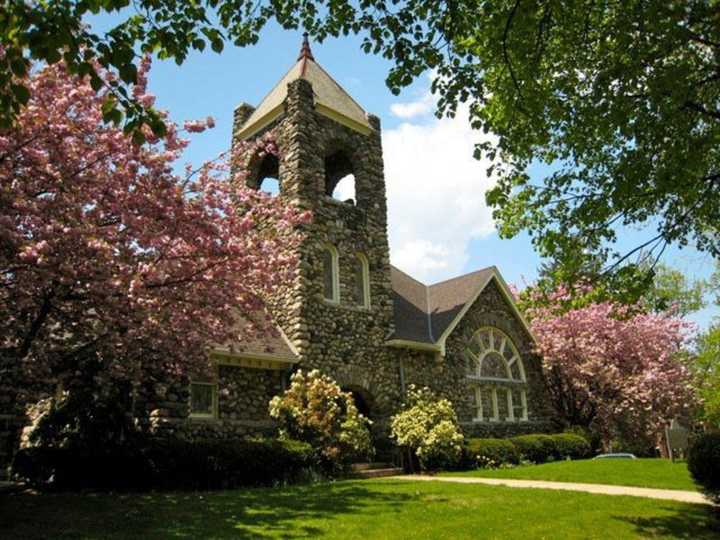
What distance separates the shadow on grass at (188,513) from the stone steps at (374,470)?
14.5 feet

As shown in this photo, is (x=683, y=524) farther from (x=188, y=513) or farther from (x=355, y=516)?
(x=188, y=513)

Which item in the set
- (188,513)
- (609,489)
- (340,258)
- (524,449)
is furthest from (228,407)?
(524,449)

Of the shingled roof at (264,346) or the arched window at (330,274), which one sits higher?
the arched window at (330,274)

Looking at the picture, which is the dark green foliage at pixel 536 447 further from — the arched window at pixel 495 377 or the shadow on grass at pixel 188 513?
the shadow on grass at pixel 188 513

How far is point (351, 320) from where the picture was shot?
62.7 feet

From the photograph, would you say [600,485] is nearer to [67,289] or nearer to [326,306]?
[326,306]

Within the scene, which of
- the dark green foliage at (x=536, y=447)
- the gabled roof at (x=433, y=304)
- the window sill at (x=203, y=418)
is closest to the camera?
the window sill at (x=203, y=418)

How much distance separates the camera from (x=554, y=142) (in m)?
11.6

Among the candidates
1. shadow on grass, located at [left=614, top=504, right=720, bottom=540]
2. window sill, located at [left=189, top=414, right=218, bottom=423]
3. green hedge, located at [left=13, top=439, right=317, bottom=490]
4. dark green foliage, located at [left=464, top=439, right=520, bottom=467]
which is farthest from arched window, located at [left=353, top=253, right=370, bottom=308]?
shadow on grass, located at [left=614, top=504, right=720, bottom=540]

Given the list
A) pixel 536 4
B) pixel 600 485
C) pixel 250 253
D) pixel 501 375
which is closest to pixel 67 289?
pixel 250 253

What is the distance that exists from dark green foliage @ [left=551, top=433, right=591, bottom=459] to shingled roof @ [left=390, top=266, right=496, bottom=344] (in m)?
5.76

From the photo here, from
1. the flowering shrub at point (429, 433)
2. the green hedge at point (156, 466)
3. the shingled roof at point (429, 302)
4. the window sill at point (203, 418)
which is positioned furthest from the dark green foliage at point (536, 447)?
the window sill at point (203, 418)

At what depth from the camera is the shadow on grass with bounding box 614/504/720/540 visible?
8367 millimetres

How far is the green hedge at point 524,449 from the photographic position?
18844 mm
